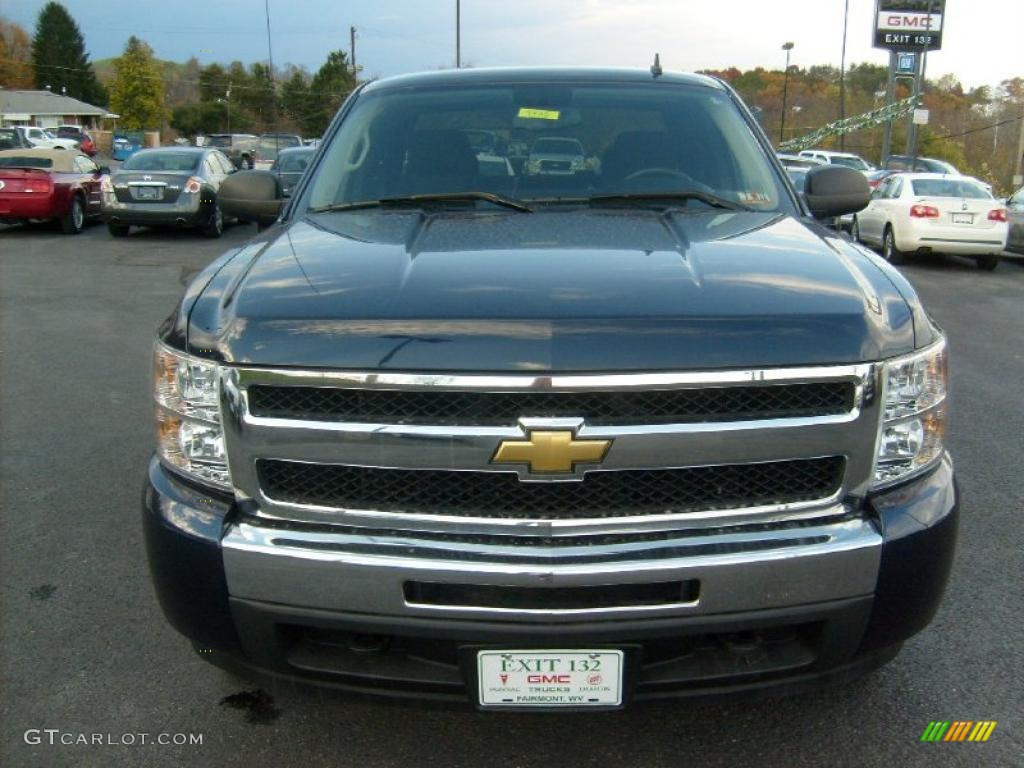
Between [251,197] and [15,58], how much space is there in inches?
5013

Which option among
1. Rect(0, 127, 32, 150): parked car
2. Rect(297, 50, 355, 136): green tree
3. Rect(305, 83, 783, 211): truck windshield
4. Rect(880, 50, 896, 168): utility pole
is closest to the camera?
Rect(305, 83, 783, 211): truck windshield

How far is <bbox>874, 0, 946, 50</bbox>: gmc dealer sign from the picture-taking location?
43.6 m

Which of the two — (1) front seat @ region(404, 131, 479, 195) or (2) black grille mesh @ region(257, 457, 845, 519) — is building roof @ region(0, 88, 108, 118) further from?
(2) black grille mesh @ region(257, 457, 845, 519)

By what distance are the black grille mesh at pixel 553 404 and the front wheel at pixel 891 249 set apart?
15.1 m

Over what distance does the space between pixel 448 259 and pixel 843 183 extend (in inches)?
79.3

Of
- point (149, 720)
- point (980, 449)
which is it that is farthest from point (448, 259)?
point (980, 449)

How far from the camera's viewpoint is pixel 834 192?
397 cm

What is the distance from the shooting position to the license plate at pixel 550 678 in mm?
2283

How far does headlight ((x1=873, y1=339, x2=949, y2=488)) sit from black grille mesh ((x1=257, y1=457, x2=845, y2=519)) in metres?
0.16

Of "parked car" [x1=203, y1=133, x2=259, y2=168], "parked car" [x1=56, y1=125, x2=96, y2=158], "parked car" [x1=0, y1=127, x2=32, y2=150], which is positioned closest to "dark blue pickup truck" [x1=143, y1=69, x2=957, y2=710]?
"parked car" [x1=203, y1=133, x2=259, y2=168]

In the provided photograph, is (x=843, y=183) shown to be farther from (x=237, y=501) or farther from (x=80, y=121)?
(x=80, y=121)

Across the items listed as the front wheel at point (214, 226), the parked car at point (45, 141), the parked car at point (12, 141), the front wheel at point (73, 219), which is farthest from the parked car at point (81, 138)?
the front wheel at point (214, 226)

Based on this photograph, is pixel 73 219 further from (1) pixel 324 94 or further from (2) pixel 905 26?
(1) pixel 324 94

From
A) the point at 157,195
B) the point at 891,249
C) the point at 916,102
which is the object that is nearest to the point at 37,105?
the point at 916,102
